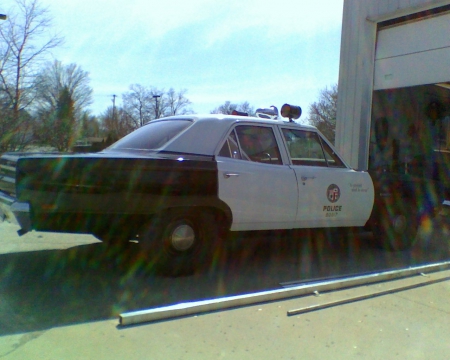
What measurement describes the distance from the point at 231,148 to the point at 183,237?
3.76 feet

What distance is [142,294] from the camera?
448 cm

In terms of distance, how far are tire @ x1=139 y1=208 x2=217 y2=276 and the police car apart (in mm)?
10

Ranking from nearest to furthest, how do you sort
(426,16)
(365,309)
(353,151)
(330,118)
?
(365,309) < (426,16) < (353,151) < (330,118)

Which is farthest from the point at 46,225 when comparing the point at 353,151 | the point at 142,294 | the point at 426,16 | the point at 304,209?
the point at 426,16

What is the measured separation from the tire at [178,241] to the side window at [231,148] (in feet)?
2.36

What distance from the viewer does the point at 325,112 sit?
1532 inches

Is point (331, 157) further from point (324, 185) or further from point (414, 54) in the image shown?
point (414, 54)

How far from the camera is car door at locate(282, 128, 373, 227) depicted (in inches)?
223

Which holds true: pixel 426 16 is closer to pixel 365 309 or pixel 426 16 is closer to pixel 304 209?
pixel 304 209

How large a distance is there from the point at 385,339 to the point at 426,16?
27.4ft

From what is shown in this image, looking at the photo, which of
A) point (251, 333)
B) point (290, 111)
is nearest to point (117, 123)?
point (290, 111)

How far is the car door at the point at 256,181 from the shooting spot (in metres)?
5.04

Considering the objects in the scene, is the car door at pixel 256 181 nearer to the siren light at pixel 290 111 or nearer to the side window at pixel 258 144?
the side window at pixel 258 144

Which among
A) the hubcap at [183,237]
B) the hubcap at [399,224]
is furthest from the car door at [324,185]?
the hubcap at [183,237]
